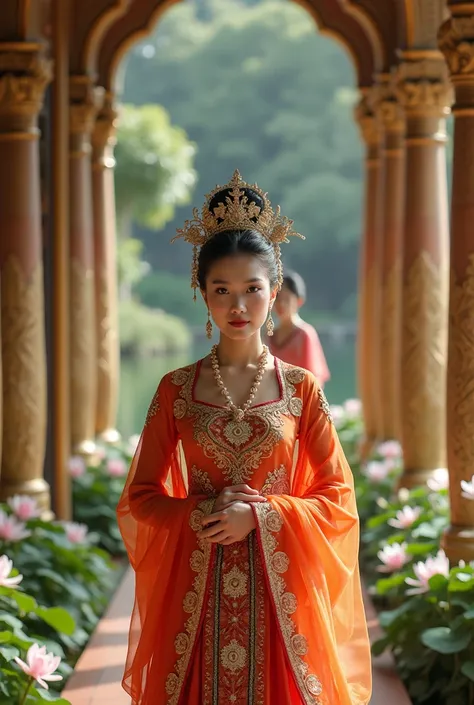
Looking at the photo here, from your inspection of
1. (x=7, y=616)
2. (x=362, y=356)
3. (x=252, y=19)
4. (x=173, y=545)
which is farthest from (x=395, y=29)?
(x=252, y=19)

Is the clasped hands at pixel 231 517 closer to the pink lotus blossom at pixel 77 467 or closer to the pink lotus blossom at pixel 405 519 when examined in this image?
the pink lotus blossom at pixel 405 519

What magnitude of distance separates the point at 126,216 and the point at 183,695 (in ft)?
105

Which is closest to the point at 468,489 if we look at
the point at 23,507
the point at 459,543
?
the point at 459,543

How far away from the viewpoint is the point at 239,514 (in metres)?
3.39

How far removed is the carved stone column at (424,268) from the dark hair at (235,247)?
4.20 metres

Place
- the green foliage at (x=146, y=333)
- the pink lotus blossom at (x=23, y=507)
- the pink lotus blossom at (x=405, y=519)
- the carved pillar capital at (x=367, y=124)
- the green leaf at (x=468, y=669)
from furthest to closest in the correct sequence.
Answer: the green foliage at (x=146, y=333), the carved pillar capital at (x=367, y=124), the pink lotus blossom at (x=405, y=519), the pink lotus blossom at (x=23, y=507), the green leaf at (x=468, y=669)

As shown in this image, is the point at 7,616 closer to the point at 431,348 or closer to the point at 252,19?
the point at 431,348

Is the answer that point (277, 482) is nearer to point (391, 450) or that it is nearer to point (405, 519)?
point (405, 519)

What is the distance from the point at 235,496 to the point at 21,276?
3655 millimetres

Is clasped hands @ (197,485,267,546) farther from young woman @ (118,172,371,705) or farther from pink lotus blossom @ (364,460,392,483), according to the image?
pink lotus blossom @ (364,460,392,483)

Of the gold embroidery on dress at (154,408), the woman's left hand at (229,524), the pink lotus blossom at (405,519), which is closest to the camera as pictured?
the woman's left hand at (229,524)

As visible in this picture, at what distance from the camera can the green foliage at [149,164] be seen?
33656 mm

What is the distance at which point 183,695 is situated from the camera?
11.5 ft

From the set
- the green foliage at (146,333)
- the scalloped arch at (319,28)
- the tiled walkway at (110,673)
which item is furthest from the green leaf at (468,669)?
the green foliage at (146,333)
